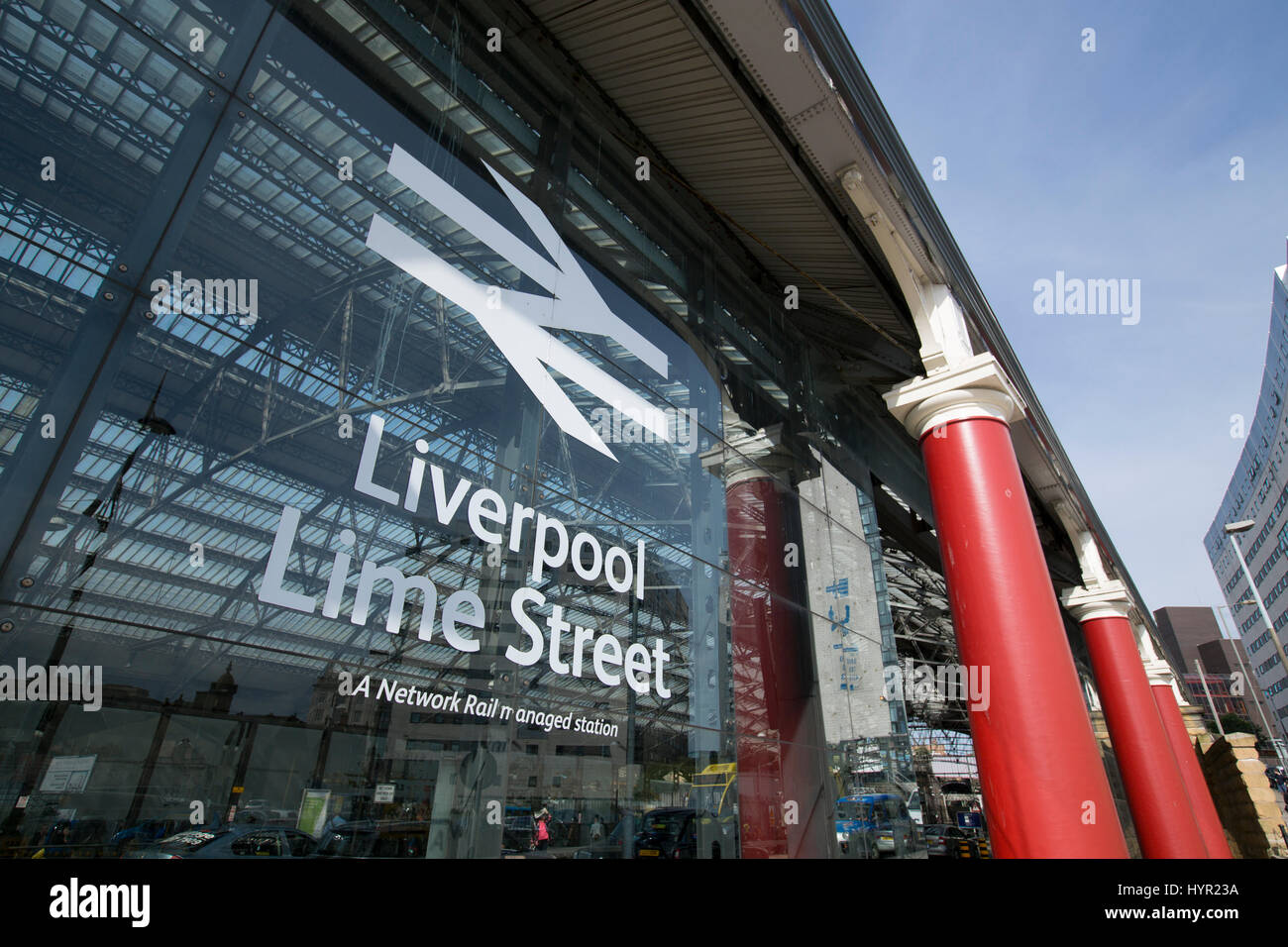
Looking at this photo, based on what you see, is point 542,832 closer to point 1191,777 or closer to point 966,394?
point 966,394

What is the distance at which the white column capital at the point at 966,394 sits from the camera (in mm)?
7375

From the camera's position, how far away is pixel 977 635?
254 inches

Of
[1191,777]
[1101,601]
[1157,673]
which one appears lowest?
[1191,777]

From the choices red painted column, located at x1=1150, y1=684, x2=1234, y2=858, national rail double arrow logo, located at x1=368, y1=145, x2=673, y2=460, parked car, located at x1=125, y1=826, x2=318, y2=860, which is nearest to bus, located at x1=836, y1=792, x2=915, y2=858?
national rail double arrow logo, located at x1=368, y1=145, x2=673, y2=460

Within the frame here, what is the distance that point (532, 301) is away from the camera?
18.7ft

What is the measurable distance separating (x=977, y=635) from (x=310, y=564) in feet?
18.8

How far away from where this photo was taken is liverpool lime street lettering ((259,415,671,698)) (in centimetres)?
383

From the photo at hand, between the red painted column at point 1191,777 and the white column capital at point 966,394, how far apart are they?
12.3m

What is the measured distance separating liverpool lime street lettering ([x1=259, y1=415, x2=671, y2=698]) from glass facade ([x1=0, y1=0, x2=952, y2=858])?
0.02 meters

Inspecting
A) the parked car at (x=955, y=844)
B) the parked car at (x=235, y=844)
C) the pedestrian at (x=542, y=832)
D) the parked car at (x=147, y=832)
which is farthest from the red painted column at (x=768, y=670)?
the parked car at (x=955, y=844)

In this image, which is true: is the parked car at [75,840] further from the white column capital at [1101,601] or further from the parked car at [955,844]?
the parked car at [955,844]

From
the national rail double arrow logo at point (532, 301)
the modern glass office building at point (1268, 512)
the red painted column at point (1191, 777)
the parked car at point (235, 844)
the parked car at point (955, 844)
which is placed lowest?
the parked car at point (955, 844)

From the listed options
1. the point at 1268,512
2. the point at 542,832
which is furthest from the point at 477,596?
the point at 1268,512

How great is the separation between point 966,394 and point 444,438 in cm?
563
